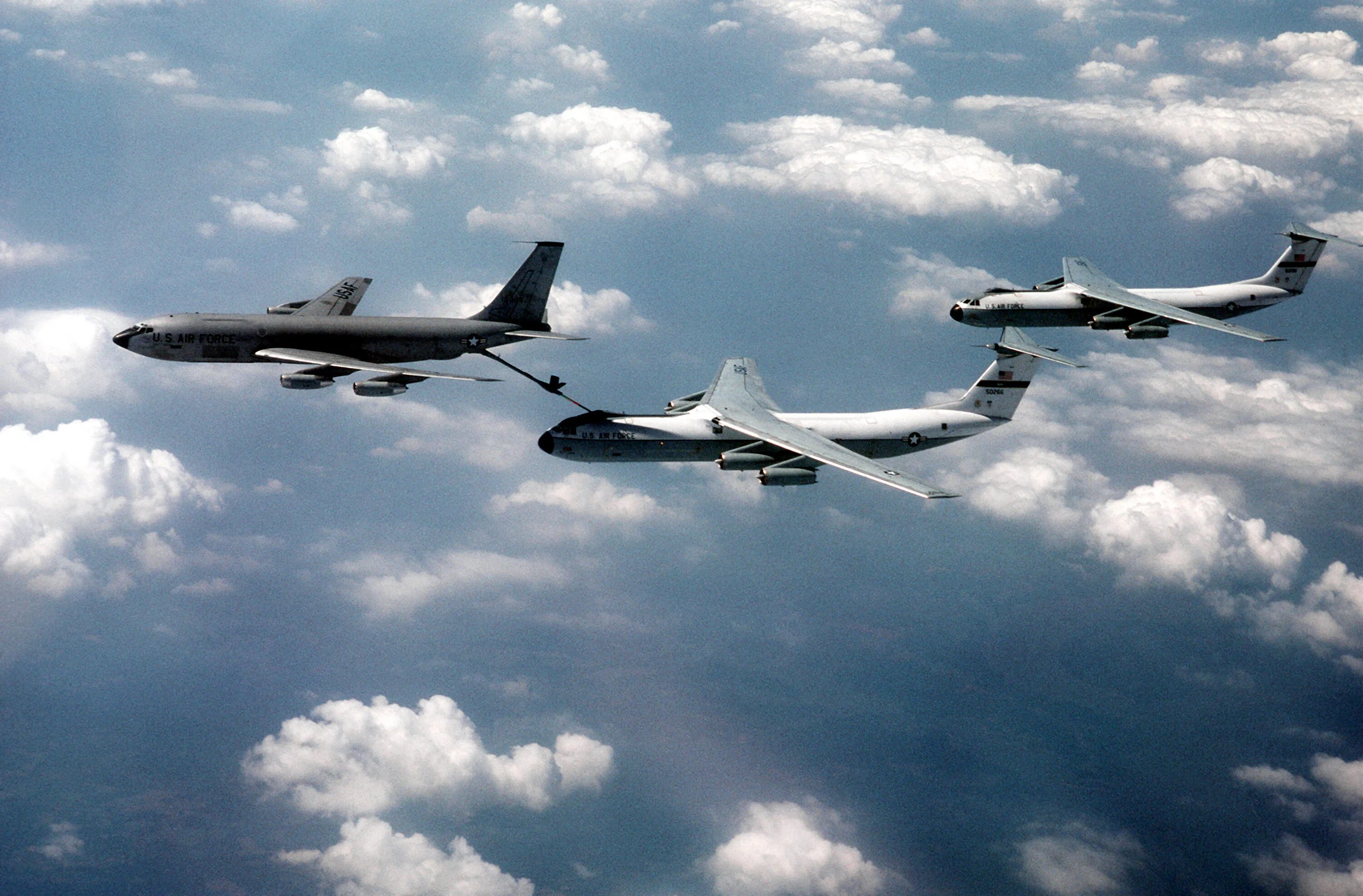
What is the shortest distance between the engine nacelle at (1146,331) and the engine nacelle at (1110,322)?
79 centimetres

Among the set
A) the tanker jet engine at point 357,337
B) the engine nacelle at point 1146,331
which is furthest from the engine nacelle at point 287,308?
the engine nacelle at point 1146,331

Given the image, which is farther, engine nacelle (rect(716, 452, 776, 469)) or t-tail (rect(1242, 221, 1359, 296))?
t-tail (rect(1242, 221, 1359, 296))

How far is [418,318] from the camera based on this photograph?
77.4 meters

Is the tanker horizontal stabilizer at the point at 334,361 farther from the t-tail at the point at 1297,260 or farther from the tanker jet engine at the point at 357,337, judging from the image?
the t-tail at the point at 1297,260

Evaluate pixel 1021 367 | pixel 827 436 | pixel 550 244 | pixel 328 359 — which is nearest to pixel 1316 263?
pixel 1021 367

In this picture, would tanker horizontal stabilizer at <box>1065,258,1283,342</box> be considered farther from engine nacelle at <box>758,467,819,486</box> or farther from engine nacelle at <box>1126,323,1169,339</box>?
engine nacelle at <box>758,467,819,486</box>

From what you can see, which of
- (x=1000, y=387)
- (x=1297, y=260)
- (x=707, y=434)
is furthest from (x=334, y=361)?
(x=1297, y=260)

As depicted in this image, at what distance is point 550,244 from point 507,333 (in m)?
8.24

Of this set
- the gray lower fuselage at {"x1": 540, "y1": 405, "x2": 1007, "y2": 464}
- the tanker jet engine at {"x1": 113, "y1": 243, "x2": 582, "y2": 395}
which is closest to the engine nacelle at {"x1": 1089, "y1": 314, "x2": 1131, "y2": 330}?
the gray lower fuselage at {"x1": 540, "y1": 405, "x2": 1007, "y2": 464}

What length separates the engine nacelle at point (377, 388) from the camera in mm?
69875

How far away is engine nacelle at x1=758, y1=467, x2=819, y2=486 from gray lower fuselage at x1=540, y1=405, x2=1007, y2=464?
3.70 metres

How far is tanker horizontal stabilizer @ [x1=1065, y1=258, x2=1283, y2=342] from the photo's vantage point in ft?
283

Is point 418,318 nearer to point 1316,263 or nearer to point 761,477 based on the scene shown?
point 761,477

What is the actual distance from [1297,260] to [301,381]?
9807cm
